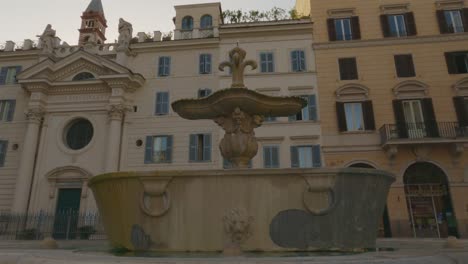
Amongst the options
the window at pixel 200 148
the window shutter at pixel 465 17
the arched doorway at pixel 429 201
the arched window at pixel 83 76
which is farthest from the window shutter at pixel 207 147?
the window shutter at pixel 465 17

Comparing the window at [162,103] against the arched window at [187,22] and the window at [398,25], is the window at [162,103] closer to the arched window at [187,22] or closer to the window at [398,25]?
the arched window at [187,22]

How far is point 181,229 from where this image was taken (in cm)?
688

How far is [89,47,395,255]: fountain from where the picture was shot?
6.74 meters

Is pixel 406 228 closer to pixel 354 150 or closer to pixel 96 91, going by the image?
pixel 354 150

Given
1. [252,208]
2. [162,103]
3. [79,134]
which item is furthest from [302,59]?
[252,208]

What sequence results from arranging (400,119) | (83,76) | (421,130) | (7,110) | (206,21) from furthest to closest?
(206,21) → (7,110) → (83,76) → (400,119) → (421,130)

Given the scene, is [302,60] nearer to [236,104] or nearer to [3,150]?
[236,104]

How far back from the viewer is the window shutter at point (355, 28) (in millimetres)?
24438

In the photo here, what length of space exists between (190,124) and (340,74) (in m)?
10.7

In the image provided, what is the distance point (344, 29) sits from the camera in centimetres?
2498

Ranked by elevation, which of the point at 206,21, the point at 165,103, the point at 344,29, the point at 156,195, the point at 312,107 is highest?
the point at 206,21

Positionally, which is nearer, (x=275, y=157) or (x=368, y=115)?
(x=368, y=115)

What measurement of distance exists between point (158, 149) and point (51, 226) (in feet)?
26.1

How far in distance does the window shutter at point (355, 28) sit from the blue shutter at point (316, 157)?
8.54m
